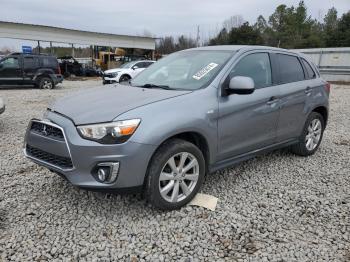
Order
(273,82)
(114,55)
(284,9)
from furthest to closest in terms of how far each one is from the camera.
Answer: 1. (284,9)
2. (114,55)
3. (273,82)

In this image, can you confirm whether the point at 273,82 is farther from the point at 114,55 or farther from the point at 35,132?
the point at 114,55

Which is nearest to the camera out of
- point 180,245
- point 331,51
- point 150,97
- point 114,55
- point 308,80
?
point 180,245

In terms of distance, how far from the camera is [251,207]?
12.0 feet

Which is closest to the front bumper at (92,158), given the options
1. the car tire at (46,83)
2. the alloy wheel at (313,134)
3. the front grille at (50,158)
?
the front grille at (50,158)

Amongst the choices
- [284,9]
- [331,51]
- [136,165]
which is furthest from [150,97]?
[284,9]

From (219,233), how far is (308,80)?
123 inches

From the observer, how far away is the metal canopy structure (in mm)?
27188

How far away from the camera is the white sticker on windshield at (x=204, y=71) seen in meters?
3.88

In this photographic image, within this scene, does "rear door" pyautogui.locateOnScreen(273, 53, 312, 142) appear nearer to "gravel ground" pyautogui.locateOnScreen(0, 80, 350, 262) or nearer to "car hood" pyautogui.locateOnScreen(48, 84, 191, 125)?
"gravel ground" pyautogui.locateOnScreen(0, 80, 350, 262)

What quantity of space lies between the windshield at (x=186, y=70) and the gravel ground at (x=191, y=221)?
4.26ft

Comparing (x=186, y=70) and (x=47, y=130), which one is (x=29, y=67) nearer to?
(x=186, y=70)

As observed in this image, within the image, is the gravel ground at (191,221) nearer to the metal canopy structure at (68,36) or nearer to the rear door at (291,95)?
the rear door at (291,95)

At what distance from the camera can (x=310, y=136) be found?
538 cm

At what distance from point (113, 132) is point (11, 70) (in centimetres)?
1445
